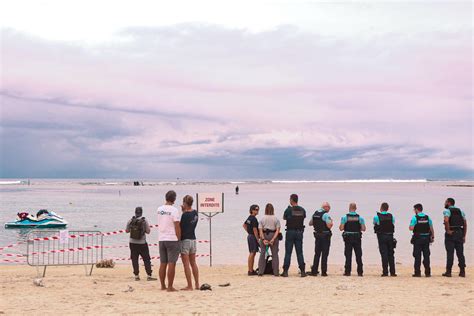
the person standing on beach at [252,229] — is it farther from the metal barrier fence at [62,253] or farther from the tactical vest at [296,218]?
the metal barrier fence at [62,253]

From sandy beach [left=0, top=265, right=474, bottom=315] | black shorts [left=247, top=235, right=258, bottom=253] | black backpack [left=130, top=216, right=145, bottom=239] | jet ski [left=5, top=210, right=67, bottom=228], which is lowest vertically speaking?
sandy beach [left=0, top=265, right=474, bottom=315]

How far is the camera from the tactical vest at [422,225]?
15.7 m

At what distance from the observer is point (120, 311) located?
10.8m

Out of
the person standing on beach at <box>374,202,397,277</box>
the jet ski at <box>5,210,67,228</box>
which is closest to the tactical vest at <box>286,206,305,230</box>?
the person standing on beach at <box>374,202,397,277</box>

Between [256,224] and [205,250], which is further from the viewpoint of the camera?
[205,250]

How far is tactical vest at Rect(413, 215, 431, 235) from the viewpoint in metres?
15.7

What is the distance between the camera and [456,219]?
15742 millimetres

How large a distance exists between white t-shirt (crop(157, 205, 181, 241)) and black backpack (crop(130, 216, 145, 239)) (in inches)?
94.1

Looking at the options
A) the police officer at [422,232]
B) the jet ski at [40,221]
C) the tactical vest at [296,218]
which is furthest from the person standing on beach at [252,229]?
the jet ski at [40,221]

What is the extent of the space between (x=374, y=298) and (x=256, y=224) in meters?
4.37

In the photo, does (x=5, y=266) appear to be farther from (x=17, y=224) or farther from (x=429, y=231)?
(x=17, y=224)

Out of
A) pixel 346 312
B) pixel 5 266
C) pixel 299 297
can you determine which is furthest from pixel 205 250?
pixel 346 312

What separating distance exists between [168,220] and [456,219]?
8.01 m

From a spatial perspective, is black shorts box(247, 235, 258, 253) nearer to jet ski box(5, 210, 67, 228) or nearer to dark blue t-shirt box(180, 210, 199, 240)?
dark blue t-shirt box(180, 210, 199, 240)
